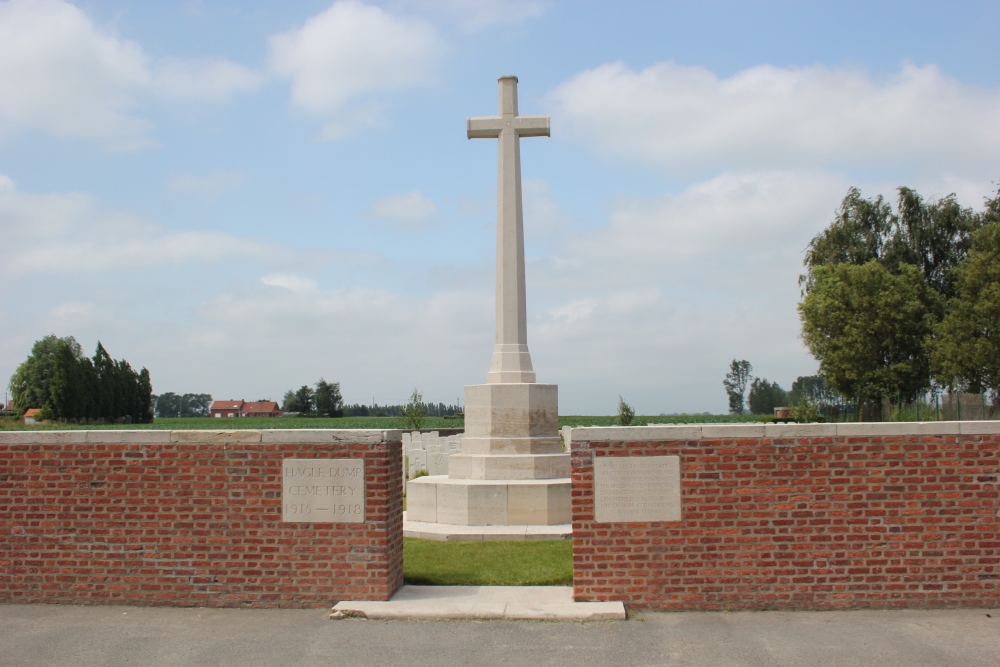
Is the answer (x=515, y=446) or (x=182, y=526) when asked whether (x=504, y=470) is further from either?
(x=182, y=526)

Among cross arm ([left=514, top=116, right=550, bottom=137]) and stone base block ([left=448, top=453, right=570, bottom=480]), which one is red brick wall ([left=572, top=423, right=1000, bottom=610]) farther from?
cross arm ([left=514, top=116, right=550, bottom=137])

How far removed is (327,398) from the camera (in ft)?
337

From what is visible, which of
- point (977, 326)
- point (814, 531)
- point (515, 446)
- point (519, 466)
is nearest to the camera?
point (814, 531)

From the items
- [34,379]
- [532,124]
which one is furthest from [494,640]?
[34,379]

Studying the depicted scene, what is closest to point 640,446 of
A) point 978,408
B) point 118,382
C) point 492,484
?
point 492,484

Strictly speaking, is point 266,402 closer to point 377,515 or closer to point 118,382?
point 118,382

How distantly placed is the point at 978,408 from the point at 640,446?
1900cm

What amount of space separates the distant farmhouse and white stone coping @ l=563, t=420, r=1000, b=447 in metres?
124

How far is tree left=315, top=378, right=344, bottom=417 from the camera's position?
101938 mm

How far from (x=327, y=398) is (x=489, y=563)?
9681 cm

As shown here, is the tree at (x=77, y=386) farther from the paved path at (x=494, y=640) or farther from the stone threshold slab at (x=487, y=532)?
the paved path at (x=494, y=640)

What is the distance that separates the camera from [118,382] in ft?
262

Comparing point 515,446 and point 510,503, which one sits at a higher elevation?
point 515,446

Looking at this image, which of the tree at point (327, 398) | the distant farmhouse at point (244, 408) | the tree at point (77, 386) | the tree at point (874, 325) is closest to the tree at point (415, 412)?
the tree at point (874, 325)
